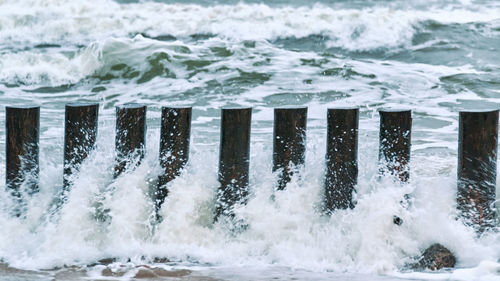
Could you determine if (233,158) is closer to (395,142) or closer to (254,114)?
(395,142)

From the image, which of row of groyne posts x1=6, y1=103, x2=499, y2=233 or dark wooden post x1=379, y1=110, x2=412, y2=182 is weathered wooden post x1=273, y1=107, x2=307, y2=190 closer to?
row of groyne posts x1=6, y1=103, x2=499, y2=233

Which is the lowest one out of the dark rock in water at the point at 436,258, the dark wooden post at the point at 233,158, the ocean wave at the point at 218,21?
the dark rock in water at the point at 436,258

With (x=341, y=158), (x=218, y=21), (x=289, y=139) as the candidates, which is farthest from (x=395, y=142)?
(x=218, y=21)

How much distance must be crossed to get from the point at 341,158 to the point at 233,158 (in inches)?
25.4

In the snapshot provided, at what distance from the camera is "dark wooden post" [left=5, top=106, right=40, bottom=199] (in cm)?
433

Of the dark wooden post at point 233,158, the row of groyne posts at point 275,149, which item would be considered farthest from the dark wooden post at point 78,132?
the dark wooden post at point 233,158

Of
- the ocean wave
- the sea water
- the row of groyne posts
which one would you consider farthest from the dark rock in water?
the ocean wave

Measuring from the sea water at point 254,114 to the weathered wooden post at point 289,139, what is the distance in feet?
0.52

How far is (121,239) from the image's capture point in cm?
439

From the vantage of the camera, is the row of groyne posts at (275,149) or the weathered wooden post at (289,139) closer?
the row of groyne posts at (275,149)

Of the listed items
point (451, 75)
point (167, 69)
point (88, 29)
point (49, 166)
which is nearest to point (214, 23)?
point (88, 29)

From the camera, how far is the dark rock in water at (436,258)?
4.12 metres

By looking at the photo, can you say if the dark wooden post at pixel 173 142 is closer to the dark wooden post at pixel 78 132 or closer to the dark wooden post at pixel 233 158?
the dark wooden post at pixel 233 158

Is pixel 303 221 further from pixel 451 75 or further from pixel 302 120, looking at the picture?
pixel 451 75
